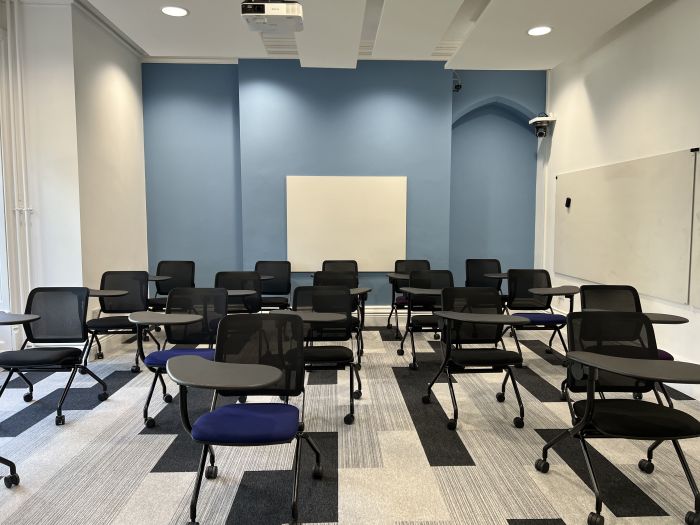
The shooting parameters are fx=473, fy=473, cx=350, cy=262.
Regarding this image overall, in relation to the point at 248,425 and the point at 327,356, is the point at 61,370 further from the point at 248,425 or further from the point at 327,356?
the point at 248,425

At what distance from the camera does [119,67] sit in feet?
20.0

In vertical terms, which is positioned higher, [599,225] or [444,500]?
[599,225]

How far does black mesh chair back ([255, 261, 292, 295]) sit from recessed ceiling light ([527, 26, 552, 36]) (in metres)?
3.88

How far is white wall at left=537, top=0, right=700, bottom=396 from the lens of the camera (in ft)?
13.7

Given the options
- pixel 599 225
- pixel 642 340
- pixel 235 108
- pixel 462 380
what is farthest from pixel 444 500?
pixel 235 108

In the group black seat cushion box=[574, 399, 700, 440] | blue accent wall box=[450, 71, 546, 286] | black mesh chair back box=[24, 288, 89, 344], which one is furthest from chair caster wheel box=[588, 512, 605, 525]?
blue accent wall box=[450, 71, 546, 286]

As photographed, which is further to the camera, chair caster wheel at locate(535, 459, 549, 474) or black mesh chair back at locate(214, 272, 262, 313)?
black mesh chair back at locate(214, 272, 262, 313)

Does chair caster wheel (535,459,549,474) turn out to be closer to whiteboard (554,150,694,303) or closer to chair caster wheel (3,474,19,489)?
whiteboard (554,150,694,303)

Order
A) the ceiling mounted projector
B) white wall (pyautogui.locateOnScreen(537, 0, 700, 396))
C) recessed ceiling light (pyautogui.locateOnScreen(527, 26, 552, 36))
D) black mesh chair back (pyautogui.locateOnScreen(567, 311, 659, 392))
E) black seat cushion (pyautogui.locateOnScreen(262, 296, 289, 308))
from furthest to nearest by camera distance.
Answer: black seat cushion (pyautogui.locateOnScreen(262, 296, 289, 308))
recessed ceiling light (pyautogui.locateOnScreen(527, 26, 552, 36))
white wall (pyautogui.locateOnScreen(537, 0, 700, 396))
the ceiling mounted projector
black mesh chair back (pyautogui.locateOnScreen(567, 311, 659, 392))

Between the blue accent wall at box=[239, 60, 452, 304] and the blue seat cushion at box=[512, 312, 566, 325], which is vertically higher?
the blue accent wall at box=[239, 60, 452, 304]

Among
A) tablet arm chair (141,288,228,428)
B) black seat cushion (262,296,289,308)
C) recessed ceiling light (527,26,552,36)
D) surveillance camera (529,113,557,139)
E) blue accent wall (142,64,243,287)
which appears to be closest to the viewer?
tablet arm chair (141,288,228,428)

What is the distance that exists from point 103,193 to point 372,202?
3.48 meters

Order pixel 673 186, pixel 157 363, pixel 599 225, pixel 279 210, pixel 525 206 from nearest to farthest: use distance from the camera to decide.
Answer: pixel 157 363 < pixel 673 186 < pixel 599 225 < pixel 279 210 < pixel 525 206

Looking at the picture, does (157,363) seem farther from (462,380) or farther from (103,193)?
(103,193)
